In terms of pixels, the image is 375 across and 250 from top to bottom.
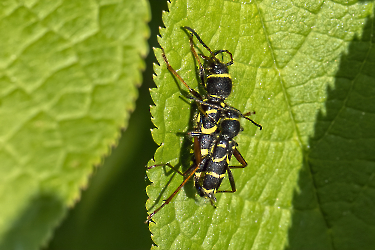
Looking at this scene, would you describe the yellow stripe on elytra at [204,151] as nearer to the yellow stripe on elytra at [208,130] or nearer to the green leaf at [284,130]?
the yellow stripe on elytra at [208,130]

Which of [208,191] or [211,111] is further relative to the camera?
[211,111]

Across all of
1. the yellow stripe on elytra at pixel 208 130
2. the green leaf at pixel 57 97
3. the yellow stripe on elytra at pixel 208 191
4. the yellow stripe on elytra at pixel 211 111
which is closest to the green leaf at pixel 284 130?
the yellow stripe on elytra at pixel 208 191

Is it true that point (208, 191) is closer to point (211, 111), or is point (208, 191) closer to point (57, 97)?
point (211, 111)

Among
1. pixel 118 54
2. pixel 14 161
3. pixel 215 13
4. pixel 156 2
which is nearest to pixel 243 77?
pixel 215 13

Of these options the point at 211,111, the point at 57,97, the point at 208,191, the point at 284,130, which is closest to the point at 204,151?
the point at 211,111

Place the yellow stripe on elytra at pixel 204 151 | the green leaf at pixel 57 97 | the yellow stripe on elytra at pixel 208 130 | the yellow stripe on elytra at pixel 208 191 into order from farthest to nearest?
the yellow stripe on elytra at pixel 204 151 → the yellow stripe on elytra at pixel 208 130 → the yellow stripe on elytra at pixel 208 191 → the green leaf at pixel 57 97

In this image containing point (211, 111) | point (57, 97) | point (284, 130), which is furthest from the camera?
point (211, 111)
